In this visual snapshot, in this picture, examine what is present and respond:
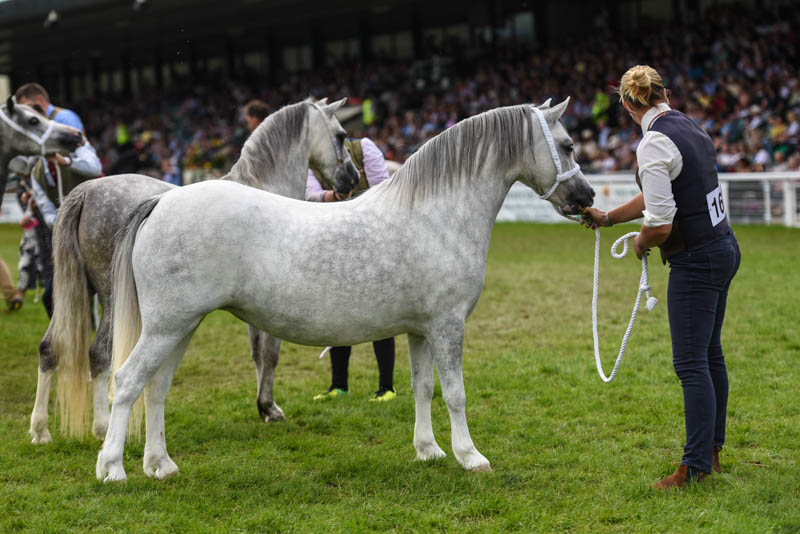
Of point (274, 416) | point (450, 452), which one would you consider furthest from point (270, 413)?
point (450, 452)

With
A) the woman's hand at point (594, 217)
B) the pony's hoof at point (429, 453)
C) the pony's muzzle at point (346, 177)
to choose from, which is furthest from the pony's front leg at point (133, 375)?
the woman's hand at point (594, 217)

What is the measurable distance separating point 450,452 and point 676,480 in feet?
4.27

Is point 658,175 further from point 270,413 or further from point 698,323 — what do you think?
point 270,413

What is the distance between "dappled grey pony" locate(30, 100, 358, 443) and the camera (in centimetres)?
457

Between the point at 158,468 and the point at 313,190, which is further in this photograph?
the point at 313,190

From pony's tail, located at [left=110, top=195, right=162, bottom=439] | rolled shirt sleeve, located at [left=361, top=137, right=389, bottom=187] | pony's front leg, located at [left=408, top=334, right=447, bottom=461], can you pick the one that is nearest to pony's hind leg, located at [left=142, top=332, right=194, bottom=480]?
pony's tail, located at [left=110, top=195, right=162, bottom=439]

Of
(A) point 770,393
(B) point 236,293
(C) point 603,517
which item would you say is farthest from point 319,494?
(A) point 770,393

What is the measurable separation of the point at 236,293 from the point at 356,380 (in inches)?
108

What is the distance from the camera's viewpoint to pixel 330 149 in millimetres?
5488

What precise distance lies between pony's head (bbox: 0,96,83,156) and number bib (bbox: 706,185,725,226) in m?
→ 4.31

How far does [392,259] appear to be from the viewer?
3.94m

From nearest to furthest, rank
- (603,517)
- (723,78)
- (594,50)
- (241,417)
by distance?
(603,517) → (241,417) → (723,78) → (594,50)

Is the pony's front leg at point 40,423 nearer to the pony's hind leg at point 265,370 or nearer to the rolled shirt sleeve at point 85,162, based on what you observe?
the pony's hind leg at point 265,370

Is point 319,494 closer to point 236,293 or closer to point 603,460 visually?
point 236,293
